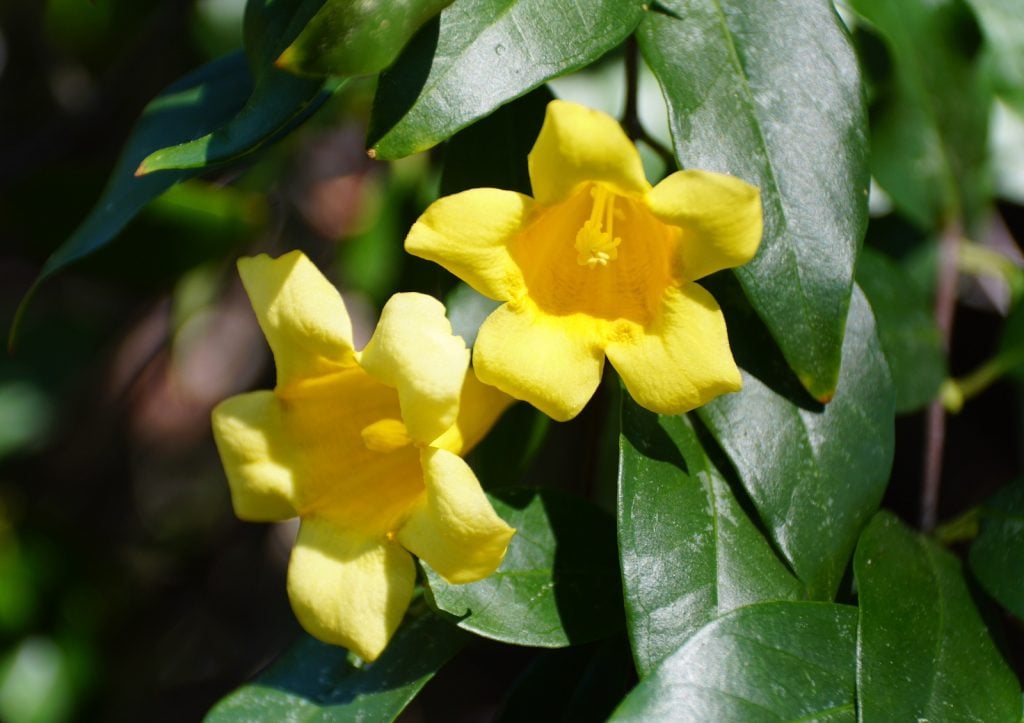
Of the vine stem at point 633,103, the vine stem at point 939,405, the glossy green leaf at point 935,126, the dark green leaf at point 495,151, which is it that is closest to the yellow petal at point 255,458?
the dark green leaf at point 495,151

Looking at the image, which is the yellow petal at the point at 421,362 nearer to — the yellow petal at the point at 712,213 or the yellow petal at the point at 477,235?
the yellow petal at the point at 477,235

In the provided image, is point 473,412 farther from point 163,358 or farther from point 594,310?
point 163,358

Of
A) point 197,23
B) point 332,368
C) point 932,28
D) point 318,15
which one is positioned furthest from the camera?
point 197,23

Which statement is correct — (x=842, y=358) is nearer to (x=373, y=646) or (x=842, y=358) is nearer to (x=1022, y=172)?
(x=373, y=646)

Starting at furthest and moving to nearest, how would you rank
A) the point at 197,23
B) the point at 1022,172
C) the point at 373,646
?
the point at 197,23 → the point at 1022,172 → the point at 373,646

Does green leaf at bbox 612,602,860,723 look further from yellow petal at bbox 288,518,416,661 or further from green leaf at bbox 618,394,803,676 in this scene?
yellow petal at bbox 288,518,416,661

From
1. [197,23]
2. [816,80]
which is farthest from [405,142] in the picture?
[197,23]

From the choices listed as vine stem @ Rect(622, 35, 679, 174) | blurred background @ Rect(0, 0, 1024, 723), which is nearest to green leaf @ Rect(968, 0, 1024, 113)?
blurred background @ Rect(0, 0, 1024, 723)
